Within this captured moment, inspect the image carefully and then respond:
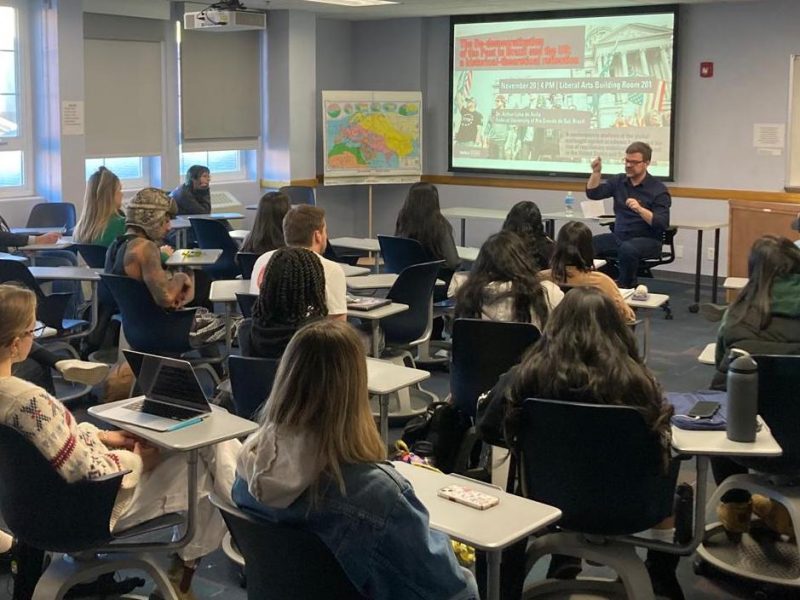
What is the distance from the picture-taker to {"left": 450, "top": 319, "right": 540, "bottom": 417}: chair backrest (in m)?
3.92

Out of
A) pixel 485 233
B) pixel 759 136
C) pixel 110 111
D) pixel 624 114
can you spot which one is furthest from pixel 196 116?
pixel 759 136

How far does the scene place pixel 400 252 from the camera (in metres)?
6.23

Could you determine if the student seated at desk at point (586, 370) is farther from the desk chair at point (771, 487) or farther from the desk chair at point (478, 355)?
the desk chair at point (478, 355)

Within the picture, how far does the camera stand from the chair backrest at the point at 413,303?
5.30 m

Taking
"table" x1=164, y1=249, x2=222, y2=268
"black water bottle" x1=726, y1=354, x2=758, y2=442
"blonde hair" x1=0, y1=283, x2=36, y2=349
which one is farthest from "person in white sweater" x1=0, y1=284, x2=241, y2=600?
"table" x1=164, y1=249, x2=222, y2=268

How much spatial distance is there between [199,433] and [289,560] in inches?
35.2

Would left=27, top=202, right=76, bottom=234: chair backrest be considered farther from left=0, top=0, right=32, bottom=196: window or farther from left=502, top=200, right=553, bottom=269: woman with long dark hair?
left=502, top=200, right=553, bottom=269: woman with long dark hair

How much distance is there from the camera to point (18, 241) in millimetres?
6656

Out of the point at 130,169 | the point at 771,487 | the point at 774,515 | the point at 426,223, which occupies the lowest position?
the point at 774,515

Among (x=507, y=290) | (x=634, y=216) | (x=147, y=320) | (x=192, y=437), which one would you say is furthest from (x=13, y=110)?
(x=192, y=437)

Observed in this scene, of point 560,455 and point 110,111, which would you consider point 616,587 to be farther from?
point 110,111

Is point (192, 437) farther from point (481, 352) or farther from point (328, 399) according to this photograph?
point (481, 352)

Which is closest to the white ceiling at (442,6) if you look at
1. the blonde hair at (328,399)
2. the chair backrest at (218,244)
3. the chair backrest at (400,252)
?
the chair backrest at (218,244)

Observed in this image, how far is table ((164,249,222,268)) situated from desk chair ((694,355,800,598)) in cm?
328
